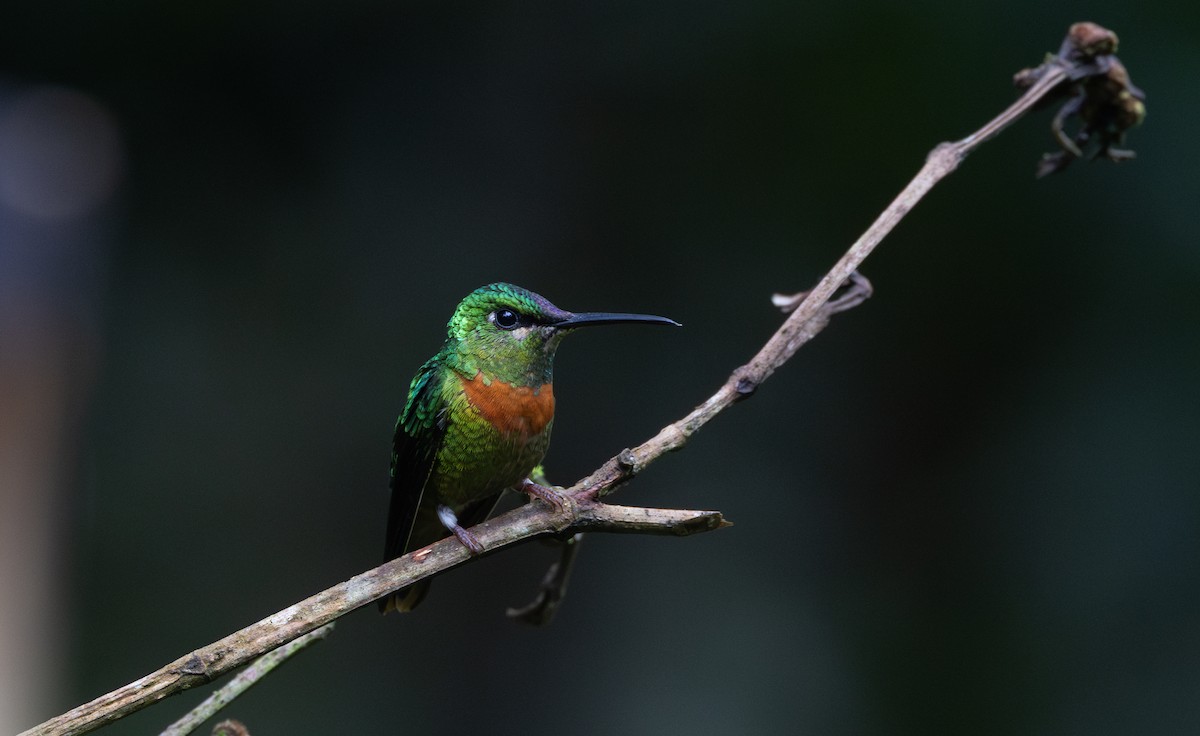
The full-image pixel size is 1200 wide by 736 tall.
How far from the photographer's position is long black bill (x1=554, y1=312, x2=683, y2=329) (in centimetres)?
184

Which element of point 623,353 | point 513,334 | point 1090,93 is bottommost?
point 623,353

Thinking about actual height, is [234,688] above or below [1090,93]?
below

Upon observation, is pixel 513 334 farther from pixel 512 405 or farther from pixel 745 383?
pixel 745 383

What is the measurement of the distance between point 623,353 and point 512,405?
2.39 metres

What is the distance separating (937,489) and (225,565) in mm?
2989

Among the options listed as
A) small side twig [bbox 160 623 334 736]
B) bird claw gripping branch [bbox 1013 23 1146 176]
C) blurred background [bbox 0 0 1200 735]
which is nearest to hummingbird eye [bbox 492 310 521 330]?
small side twig [bbox 160 623 334 736]

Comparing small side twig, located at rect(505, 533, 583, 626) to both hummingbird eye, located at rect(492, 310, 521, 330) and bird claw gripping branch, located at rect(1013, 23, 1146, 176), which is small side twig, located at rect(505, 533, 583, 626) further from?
bird claw gripping branch, located at rect(1013, 23, 1146, 176)

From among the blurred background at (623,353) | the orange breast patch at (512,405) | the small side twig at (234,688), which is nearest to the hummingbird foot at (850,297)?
the orange breast patch at (512,405)

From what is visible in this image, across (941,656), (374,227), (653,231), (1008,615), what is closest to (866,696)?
(941,656)

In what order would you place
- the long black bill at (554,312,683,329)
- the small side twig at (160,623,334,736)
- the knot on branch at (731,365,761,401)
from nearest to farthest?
the small side twig at (160,623,334,736), the knot on branch at (731,365,761,401), the long black bill at (554,312,683,329)

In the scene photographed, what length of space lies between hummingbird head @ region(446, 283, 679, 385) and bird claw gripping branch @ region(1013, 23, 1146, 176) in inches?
38.7

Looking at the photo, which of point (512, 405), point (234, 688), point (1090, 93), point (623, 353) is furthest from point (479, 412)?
point (623, 353)

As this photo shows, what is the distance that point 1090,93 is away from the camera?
2.07 metres

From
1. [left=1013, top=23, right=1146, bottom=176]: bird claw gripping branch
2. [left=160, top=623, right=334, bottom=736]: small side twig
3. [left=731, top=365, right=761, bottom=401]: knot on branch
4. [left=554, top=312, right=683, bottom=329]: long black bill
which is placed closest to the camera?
[left=160, top=623, right=334, bottom=736]: small side twig
